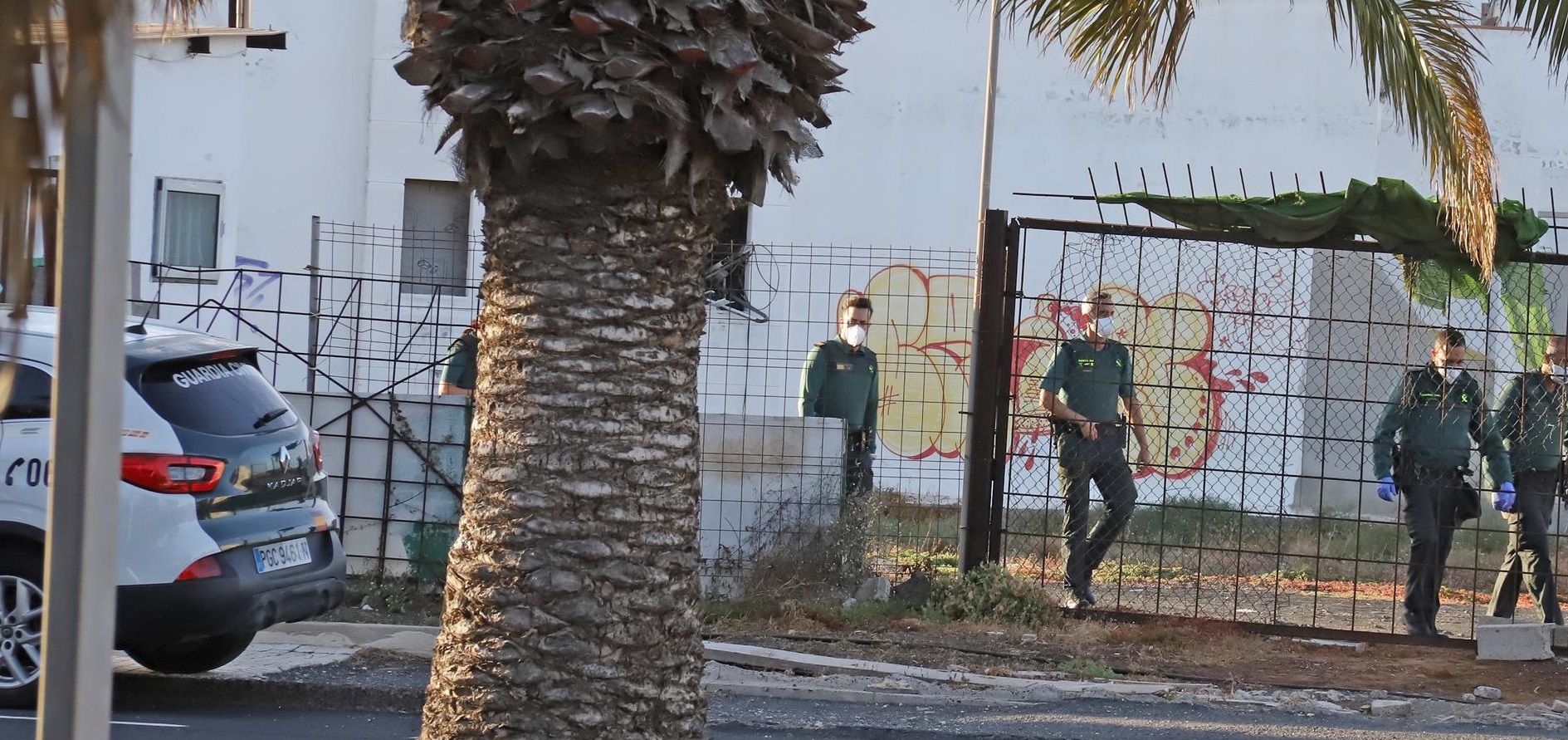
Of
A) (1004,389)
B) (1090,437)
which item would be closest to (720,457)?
(1004,389)

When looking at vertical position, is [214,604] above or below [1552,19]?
below

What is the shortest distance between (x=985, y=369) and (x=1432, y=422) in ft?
8.70

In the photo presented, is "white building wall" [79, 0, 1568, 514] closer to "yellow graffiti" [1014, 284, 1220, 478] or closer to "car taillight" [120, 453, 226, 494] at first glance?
"yellow graffiti" [1014, 284, 1220, 478]

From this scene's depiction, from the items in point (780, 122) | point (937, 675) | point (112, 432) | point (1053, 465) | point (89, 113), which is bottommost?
point (937, 675)

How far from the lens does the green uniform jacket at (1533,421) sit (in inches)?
357

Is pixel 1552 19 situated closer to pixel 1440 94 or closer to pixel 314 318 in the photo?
pixel 1440 94

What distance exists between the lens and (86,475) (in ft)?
5.71

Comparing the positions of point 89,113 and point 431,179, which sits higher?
point 431,179

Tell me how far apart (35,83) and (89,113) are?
0.05 metres

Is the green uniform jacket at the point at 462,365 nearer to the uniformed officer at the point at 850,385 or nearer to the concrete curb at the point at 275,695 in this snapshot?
the uniformed officer at the point at 850,385

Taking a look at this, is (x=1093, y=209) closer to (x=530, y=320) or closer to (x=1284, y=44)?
(x=1284, y=44)

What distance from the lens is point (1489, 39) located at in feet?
52.7

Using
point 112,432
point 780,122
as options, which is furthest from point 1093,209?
point 112,432

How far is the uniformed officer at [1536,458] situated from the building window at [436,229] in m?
9.16
